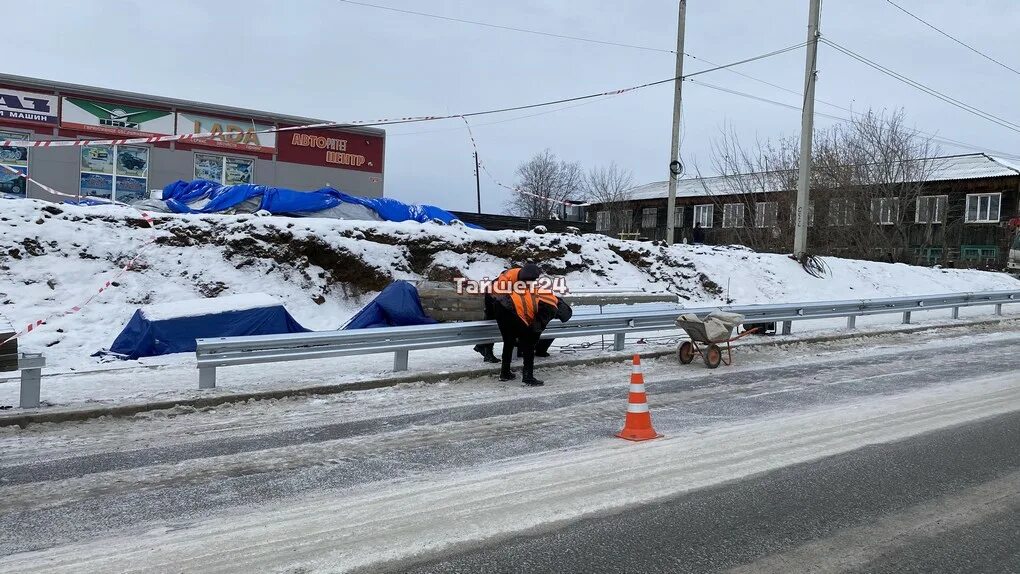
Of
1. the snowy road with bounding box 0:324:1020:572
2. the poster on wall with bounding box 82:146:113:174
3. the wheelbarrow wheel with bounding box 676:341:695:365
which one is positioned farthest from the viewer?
the poster on wall with bounding box 82:146:113:174

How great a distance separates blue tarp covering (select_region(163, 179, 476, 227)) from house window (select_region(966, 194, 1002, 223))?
34.3 m

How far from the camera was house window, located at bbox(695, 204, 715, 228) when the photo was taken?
5075cm

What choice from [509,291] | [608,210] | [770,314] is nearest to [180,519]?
[509,291]

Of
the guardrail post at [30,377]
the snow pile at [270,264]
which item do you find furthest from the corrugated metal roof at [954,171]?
the guardrail post at [30,377]

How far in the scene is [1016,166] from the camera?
131ft

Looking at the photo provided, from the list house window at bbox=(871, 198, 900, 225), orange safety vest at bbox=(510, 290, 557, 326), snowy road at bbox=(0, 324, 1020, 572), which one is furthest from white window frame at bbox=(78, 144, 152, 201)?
house window at bbox=(871, 198, 900, 225)

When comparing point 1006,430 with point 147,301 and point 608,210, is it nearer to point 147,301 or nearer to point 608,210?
point 147,301

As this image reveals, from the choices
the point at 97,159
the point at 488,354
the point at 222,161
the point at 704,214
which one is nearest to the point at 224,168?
the point at 222,161

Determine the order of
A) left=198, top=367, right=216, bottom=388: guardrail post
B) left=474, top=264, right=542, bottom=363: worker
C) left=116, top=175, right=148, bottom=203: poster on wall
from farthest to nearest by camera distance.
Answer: left=116, top=175, right=148, bottom=203: poster on wall
left=474, top=264, right=542, bottom=363: worker
left=198, top=367, right=216, bottom=388: guardrail post

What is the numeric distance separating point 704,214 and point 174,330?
4603 centimetres

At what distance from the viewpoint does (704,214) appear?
51719 mm

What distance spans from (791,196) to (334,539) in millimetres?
31505

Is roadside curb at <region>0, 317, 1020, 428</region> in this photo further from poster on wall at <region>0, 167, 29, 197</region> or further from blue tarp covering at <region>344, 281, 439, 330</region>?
poster on wall at <region>0, 167, 29, 197</region>

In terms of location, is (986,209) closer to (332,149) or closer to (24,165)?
(332,149)
